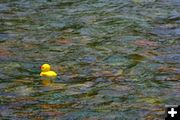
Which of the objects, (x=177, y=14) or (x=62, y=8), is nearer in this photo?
(x=177, y=14)

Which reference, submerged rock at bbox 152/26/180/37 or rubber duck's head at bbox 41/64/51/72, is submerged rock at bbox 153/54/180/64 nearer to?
submerged rock at bbox 152/26/180/37

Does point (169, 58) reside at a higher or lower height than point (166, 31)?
lower

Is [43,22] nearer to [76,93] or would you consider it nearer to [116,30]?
[116,30]

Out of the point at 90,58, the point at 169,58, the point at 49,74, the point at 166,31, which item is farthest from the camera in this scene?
the point at 166,31

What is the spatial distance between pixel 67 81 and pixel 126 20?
4223 mm

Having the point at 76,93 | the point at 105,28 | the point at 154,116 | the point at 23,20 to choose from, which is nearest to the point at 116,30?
the point at 105,28

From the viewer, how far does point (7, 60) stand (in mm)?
9367

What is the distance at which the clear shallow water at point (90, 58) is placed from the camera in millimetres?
7254

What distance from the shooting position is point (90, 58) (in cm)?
945

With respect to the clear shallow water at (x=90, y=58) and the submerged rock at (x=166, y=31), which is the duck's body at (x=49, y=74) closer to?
the clear shallow water at (x=90, y=58)

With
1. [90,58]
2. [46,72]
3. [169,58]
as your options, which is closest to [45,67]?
[46,72]

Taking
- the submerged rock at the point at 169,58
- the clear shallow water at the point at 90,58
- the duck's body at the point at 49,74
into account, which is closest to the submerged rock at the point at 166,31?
the clear shallow water at the point at 90,58

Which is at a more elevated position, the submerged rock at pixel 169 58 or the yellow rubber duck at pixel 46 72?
the yellow rubber duck at pixel 46 72

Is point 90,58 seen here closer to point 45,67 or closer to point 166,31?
point 45,67
